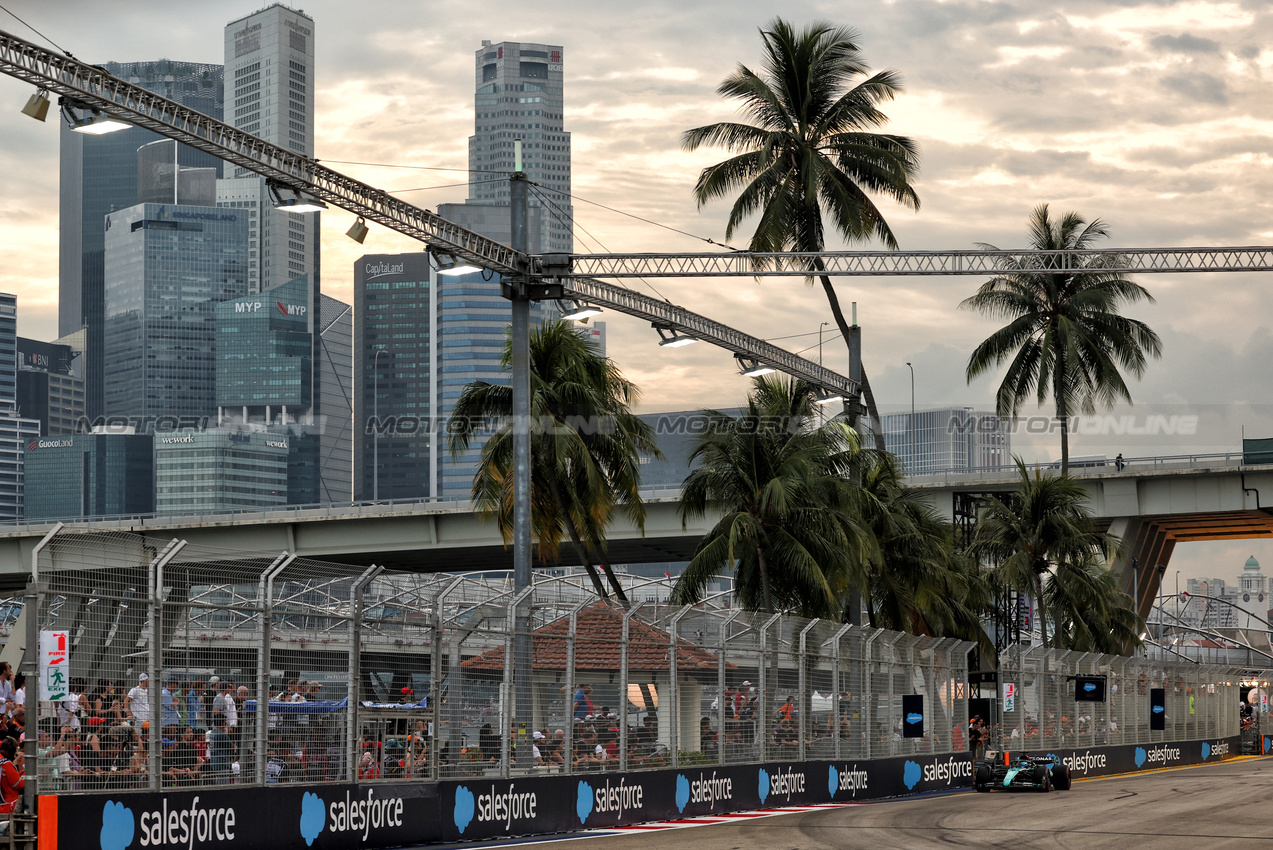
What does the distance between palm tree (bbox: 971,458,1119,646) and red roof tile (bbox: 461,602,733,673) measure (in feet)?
107

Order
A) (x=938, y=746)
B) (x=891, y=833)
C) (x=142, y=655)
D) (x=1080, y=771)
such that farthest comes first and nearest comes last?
(x=1080, y=771), (x=938, y=746), (x=891, y=833), (x=142, y=655)

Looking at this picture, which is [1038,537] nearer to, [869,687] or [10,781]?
[869,687]

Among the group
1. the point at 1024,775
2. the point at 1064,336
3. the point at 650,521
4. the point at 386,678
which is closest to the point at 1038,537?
the point at 1064,336

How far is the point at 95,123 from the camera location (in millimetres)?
19391

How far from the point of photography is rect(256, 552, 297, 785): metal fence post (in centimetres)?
1445

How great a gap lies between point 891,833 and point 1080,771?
1923cm

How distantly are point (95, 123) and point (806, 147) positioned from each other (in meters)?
28.1

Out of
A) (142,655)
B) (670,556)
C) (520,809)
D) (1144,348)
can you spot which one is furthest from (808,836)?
(670,556)

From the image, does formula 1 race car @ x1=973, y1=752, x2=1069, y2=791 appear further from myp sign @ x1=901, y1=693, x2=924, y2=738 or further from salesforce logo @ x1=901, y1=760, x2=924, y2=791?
myp sign @ x1=901, y1=693, x2=924, y2=738

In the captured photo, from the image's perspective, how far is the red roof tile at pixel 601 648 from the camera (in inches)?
726

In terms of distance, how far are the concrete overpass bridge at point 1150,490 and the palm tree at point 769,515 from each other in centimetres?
2905

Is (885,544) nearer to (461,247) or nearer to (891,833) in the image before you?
(461,247)

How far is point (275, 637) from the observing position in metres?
14.7

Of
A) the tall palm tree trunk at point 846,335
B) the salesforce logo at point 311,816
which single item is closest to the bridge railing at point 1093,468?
the tall palm tree trunk at point 846,335
